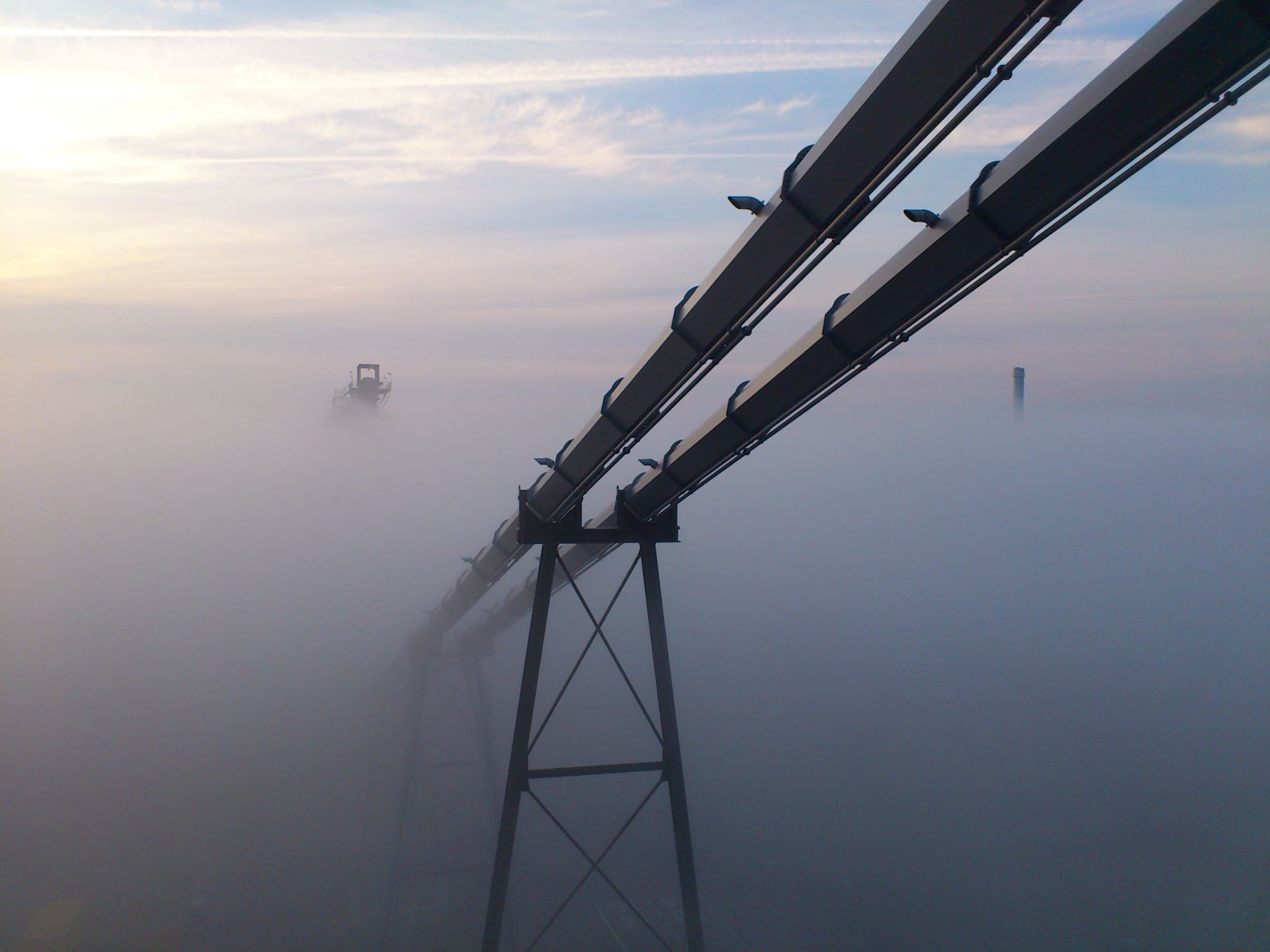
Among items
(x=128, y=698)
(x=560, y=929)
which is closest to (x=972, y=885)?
(x=560, y=929)

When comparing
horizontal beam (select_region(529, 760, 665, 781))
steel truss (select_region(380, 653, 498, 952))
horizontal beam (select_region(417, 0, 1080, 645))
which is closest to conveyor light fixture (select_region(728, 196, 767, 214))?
horizontal beam (select_region(417, 0, 1080, 645))

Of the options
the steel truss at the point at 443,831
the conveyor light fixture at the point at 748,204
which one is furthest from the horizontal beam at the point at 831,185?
the steel truss at the point at 443,831

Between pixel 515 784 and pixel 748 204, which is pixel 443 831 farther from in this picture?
pixel 748 204

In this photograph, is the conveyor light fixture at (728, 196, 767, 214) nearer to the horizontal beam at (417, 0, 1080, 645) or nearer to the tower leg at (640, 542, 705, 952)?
the horizontal beam at (417, 0, 1080, 645)

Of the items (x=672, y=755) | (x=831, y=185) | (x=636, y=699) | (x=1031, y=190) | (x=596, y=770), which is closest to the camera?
(x=1031, y=190)

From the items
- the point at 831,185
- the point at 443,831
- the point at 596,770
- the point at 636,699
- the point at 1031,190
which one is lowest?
the point at 443,831

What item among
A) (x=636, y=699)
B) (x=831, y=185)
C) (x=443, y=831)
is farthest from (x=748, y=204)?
(x=443, y=831)

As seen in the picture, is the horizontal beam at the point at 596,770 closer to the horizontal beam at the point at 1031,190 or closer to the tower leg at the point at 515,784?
the tower leg at the point at 515,784

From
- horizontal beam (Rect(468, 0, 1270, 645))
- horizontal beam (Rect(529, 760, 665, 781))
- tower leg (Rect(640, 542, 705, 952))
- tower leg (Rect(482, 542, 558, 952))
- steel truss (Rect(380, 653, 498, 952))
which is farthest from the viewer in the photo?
steel truss (Rect(380, 653, 498, 952))
